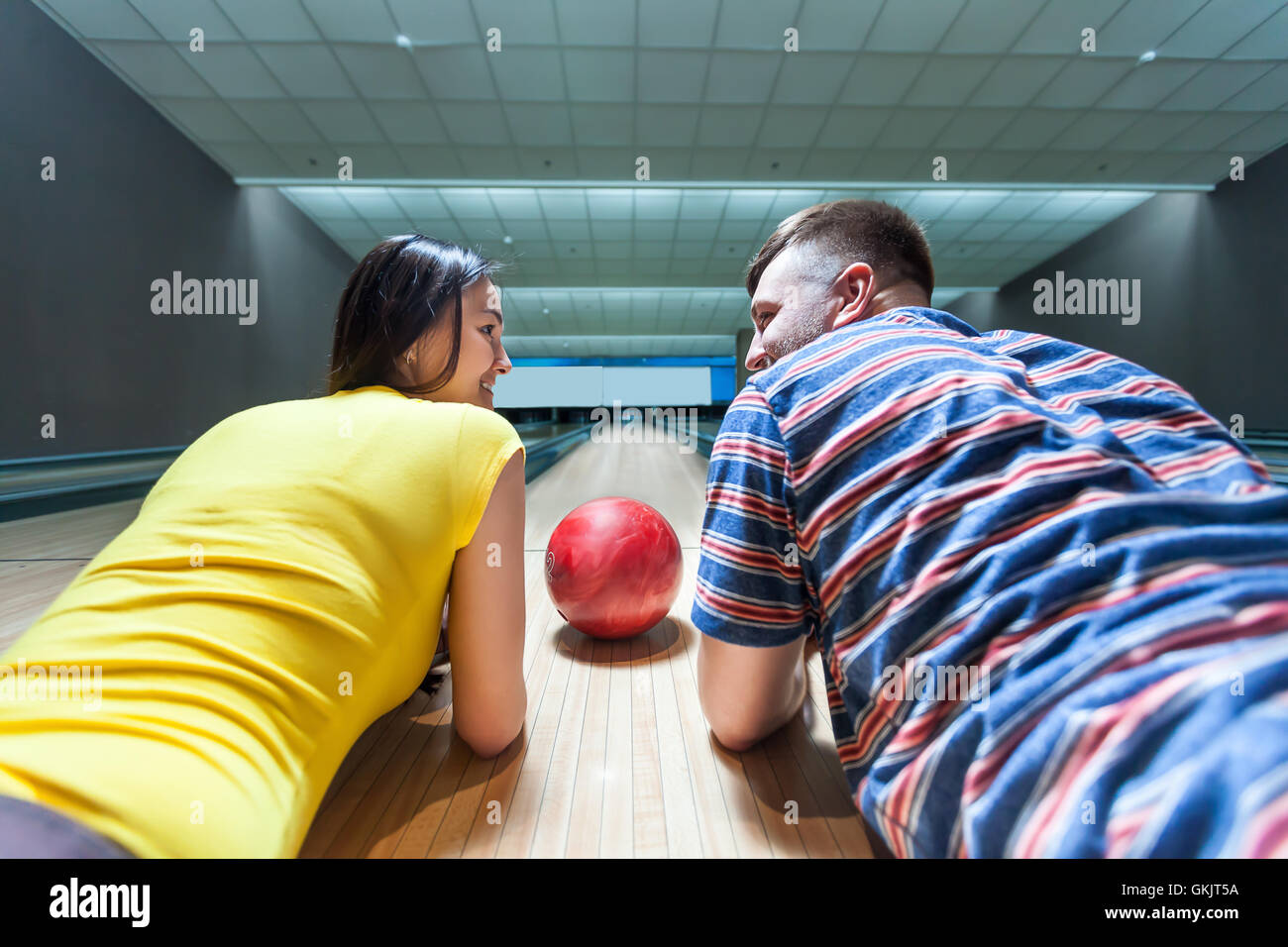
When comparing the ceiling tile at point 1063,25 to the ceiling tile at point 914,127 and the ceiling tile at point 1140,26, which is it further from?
the ceiling tile at point 914,127

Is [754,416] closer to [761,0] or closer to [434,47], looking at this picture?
[761,0]

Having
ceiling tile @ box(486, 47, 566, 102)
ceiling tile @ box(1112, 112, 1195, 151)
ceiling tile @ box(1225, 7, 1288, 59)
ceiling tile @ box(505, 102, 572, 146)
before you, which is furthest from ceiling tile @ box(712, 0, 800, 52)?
ceiling tile @ box(1112, 112, 1195, 151)

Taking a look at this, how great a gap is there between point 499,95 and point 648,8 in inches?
66.8

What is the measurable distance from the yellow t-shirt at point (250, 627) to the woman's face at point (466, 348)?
0.50 ft

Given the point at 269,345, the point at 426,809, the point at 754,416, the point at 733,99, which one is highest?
the point at 733,99

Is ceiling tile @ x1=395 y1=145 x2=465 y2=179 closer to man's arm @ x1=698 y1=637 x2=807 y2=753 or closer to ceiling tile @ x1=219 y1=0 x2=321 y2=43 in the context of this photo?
ceiling tile @ x1=219 y1=0 x2=321 y2=43

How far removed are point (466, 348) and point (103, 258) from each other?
5.79 meters

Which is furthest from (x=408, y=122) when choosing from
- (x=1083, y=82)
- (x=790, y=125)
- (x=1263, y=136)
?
(x=1263, y=136)

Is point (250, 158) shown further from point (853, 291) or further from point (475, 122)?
point (853, 291)

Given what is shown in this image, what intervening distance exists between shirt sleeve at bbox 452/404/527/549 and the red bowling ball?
0.66 meters

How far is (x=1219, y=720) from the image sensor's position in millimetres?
366

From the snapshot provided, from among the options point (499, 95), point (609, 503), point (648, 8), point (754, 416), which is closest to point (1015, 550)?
point (754, 416)

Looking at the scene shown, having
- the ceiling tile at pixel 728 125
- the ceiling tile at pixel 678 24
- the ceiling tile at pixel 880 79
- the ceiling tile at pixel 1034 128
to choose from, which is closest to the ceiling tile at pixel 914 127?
the ceiling tile at pixel 880 79

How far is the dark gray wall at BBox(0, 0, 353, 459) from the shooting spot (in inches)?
→ 162
